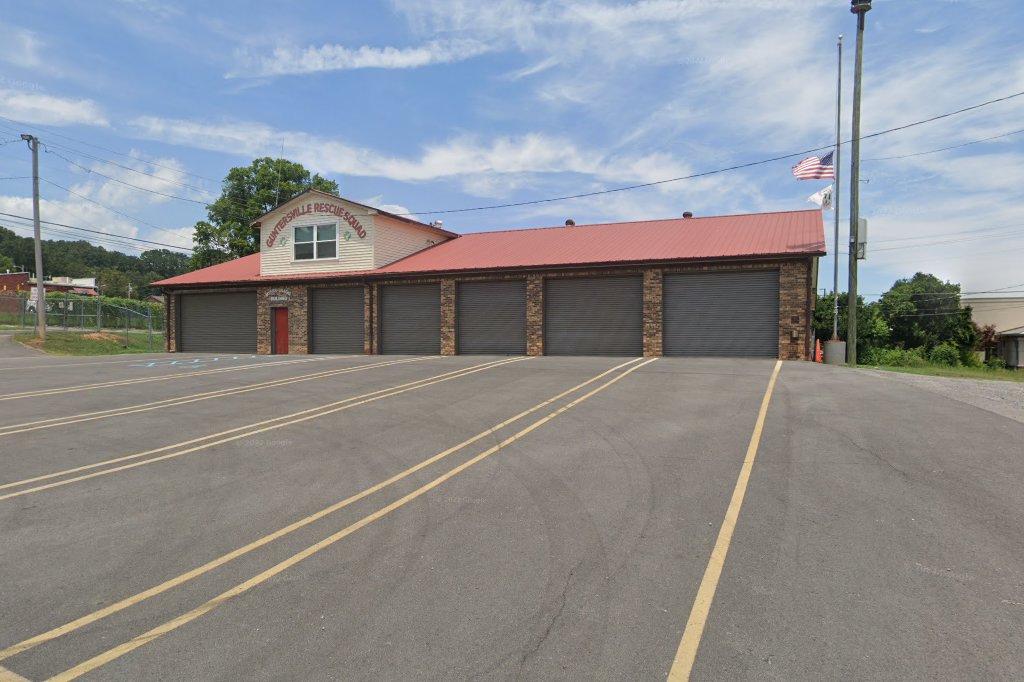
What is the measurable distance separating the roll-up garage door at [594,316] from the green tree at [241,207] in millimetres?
34220

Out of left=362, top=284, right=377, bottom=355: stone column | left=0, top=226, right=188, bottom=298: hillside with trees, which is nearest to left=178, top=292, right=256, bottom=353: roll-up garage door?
left=362, top=284, right=377, bottom=355: stone column

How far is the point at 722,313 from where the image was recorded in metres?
21.5

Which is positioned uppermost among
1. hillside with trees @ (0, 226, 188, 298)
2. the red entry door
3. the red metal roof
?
hillside with trees @ (0, 226, 188, 298)

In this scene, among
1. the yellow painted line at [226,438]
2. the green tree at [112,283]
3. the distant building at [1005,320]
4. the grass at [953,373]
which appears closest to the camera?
the yellow painted line at [226,438]

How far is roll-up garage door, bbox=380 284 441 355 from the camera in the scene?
26.3 meters

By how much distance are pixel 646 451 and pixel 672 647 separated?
15.0 feet

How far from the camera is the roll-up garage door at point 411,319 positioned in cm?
2630

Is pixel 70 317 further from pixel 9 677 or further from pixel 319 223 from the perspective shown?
pixel 9 677

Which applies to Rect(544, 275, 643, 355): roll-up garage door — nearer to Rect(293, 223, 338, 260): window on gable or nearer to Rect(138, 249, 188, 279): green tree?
Rect(293, 223, 338, 260): window on gable

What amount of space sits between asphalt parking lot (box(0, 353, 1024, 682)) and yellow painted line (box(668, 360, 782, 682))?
0.8 inches

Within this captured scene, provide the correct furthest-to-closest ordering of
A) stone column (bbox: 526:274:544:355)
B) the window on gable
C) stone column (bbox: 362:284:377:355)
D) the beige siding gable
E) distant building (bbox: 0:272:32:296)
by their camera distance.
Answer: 1. distant building (bbox: 0:272:32:296)
2. the window on gable
3. the beige siding gable
4. stone column (bbox: 362:284:377:355)
5. stone column (bbox: 526:274:544:355)

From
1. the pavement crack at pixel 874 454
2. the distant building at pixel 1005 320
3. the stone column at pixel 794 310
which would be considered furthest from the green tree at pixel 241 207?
the distant building at pixel 1005 320

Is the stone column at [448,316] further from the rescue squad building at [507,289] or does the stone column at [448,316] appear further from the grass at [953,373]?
the grass at [953,373]

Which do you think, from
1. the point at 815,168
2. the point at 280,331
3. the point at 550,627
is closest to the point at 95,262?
the point at 280,331
